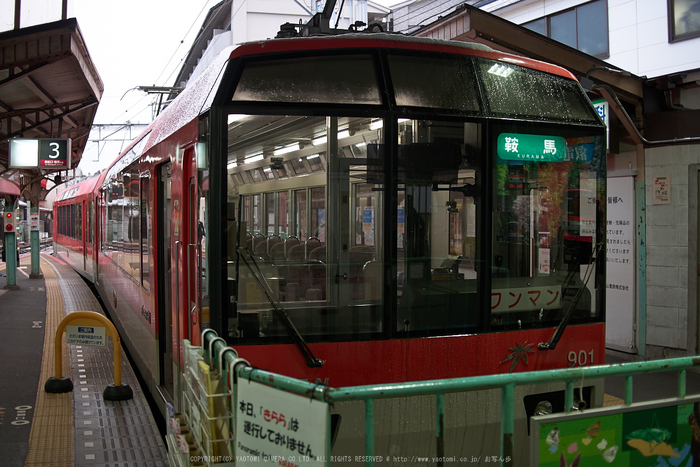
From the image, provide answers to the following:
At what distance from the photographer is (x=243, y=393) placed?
2424 mm

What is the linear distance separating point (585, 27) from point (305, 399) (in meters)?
14.9

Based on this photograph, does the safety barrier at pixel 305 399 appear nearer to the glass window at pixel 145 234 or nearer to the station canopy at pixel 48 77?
the glass window at pixel 145 234

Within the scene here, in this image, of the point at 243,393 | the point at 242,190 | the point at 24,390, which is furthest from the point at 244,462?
the point at 24,390

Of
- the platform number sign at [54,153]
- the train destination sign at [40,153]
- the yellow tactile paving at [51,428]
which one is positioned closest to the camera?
the yellow tactile paving at [51,428]

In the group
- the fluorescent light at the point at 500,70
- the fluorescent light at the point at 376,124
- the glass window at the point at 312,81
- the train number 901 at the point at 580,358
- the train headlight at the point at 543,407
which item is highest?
the fluorescent light at the point at 500,70

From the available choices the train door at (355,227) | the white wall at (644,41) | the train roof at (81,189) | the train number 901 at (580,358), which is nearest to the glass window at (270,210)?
the train door at (355,227)

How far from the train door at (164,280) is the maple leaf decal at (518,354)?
3.02 meters

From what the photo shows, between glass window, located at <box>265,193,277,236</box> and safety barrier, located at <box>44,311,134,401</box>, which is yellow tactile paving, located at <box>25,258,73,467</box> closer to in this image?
safety barrier, located at <box>44,311,134,401</box>

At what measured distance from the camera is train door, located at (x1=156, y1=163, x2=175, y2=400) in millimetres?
5359

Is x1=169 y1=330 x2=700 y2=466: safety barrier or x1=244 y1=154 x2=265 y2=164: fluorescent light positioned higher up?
x1=244 y1=154 x2=265 y2=164: fluorescent light

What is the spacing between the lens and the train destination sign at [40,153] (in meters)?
11.3

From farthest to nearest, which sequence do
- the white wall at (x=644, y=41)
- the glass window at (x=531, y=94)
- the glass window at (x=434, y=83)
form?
the white wall at (x=644, y=41), the glass window at (x=531, y=94), the glass window at (x=434, y=83)

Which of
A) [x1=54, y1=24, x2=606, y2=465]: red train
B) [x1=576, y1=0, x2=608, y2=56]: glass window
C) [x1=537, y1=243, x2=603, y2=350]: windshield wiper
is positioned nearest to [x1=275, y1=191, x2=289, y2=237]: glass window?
[x1=54, y1=24, x2=606, y2=465]: red train

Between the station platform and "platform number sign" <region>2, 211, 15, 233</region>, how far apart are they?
6484 mm
